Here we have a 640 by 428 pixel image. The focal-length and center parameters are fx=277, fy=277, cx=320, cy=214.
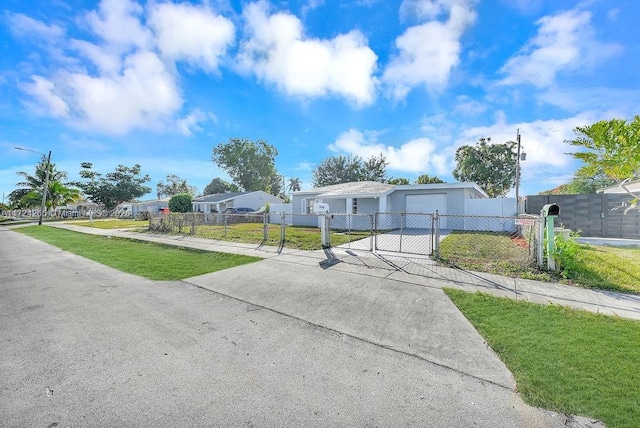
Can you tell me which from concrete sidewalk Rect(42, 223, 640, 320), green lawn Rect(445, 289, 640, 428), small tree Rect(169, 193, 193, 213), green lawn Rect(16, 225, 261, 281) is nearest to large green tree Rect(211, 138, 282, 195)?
small tree Rect(169, 193, 193, 213)

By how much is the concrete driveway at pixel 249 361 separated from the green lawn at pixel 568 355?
0.21m

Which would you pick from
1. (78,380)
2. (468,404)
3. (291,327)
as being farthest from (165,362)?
(468,404)

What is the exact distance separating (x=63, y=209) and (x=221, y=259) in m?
61.3

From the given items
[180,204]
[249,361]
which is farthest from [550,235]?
[180,204]

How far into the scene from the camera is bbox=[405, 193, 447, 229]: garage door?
54.2ft

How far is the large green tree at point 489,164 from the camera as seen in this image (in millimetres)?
31500

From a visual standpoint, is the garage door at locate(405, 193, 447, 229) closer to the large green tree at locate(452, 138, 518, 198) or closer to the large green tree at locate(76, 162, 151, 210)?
the large green tree at locate(452, 138, 518, 198)

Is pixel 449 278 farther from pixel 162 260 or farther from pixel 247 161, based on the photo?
pixel 247 161

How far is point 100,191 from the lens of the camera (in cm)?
4538

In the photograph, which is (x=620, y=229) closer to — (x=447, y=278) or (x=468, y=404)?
(x=447, y=278)

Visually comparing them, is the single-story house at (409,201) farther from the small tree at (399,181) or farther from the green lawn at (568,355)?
the small tree at (399,181)

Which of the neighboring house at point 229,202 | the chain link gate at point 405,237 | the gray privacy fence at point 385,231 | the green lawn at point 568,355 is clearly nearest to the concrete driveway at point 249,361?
the green lawn at point 568,355

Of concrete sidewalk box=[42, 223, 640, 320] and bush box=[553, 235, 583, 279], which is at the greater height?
bush box=[553, 235, 583, 279]

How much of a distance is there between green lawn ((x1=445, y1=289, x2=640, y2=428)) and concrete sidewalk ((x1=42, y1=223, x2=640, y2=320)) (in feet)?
2.02
